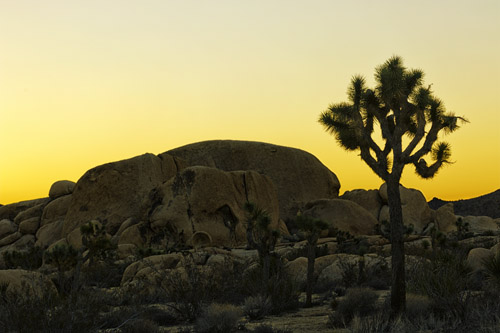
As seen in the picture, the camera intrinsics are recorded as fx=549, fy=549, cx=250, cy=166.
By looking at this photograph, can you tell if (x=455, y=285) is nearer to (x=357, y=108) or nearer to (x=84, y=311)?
(x=357, y=108)

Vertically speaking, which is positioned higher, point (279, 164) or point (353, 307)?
point (279, 164)

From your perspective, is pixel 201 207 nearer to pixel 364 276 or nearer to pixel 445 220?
pixel 364 276

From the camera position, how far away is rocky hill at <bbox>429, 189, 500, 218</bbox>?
8644cm

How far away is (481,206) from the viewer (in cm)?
9112

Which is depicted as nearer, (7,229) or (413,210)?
(413,210)

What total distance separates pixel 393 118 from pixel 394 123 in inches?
5.4

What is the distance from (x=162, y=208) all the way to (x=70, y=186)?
18.3 metres

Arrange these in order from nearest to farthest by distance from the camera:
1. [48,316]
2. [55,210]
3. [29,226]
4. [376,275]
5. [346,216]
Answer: [48,316] < [376,275] < [346,216] < [29,226] < [55,210]

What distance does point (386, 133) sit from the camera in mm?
13859

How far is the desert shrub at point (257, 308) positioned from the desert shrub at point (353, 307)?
2.09 m

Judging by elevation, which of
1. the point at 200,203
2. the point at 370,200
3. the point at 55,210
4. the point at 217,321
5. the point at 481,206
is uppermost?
the point at 55,210

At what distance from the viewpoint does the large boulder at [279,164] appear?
61.2 meters

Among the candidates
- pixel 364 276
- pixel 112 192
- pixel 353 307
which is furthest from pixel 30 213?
pixel 353 307

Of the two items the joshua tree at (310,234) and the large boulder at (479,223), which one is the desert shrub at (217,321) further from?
the large boulder at (479,223)
